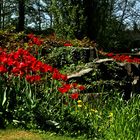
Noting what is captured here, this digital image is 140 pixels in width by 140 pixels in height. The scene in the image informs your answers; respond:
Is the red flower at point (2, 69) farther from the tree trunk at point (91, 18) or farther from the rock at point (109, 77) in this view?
the tree trunk at point (91, 18)

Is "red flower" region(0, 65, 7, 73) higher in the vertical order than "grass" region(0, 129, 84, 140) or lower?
higher

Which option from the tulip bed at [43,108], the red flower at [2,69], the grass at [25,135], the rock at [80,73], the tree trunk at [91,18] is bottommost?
the grass at [25,135]

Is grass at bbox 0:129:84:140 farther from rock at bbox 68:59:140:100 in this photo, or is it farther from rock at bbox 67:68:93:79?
rock at bbox 67:68:93:79

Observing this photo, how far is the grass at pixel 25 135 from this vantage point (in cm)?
879

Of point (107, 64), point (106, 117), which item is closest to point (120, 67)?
point (107, 64)

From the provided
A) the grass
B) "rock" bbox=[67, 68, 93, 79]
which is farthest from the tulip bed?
"rock" bbox=[67, 68, 93, 79]

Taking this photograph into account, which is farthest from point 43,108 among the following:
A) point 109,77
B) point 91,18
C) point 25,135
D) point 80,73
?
point 91,18

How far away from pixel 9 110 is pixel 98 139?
1999 millimetres

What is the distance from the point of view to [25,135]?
29.5ft

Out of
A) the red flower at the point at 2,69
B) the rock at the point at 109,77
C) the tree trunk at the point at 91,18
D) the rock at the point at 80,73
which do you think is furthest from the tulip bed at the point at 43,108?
the tree trunk at the point at 91,18

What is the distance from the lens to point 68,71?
603 inches

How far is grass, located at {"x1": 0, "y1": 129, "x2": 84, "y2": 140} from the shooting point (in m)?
8.79

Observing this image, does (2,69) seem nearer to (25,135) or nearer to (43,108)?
(43,108)

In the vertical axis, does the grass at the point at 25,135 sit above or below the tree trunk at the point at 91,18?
below
